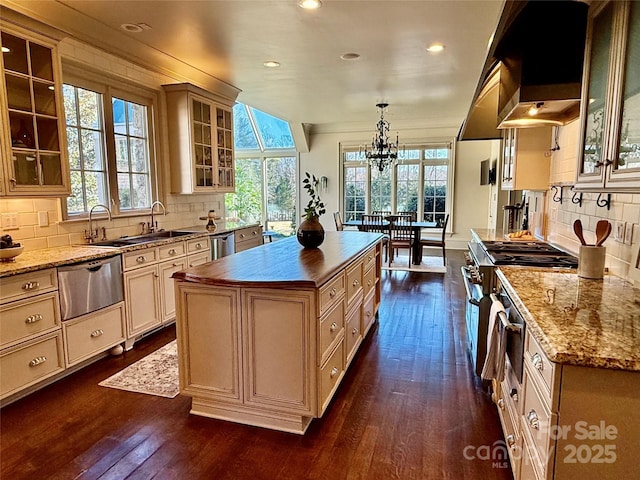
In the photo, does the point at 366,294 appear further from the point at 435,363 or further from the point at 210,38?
the point at 210,38

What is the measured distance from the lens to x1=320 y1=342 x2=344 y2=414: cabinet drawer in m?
2.28

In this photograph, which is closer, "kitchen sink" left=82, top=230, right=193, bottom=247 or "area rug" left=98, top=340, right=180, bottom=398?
"area rug" left=98, top=340, right=180, bottom=398

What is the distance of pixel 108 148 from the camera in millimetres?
3922

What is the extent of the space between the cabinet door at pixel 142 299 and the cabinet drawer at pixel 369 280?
1886 mm

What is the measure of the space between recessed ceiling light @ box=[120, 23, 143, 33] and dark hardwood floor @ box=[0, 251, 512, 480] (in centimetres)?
279

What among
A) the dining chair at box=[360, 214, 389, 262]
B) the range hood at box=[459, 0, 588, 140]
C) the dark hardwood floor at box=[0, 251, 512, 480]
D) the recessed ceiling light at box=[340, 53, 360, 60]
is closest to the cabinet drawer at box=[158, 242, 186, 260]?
the dark hardwood floor at box=[0, 251, 512, 480]

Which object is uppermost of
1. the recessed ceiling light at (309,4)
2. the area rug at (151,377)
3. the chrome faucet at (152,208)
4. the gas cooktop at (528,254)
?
the recessed ceiling light at (309,4)

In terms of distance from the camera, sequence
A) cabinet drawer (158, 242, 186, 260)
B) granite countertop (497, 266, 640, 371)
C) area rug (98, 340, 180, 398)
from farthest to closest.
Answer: cabinet drawer (158, 242, 186, 260)
area rug (98, 340, 180, 398)
granite countertop (497, 266, 640, 371)

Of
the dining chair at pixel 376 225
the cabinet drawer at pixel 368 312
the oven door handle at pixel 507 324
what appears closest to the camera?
the oven door handle at pixel 507 324

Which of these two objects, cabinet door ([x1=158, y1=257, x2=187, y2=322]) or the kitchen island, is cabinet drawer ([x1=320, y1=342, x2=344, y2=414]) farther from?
cabinet door ([x1=158, y1=257, x2=187, y2=322])

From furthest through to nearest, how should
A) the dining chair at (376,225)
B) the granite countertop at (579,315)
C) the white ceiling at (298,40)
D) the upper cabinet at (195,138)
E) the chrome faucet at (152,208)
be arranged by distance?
the dining chair at (376,225)
the upper cabinet at (195,138)
the chrome faucet at (152,208)
the white ceiling at (298,40)
the granite countertop at (579,315)

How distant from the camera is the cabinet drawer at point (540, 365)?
1235mm

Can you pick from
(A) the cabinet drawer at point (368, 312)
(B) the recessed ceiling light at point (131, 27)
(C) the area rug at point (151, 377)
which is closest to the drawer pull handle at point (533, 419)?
(A) the cabinet drawer at point (368, 312)

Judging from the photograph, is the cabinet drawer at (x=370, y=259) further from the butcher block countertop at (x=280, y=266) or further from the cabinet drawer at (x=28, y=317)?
the cabinet drawer at (x=28, y=317)
